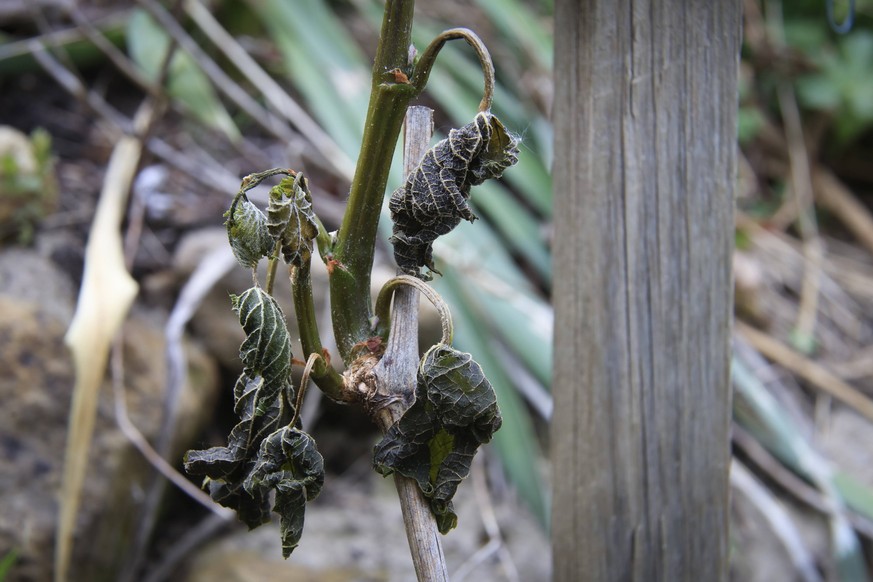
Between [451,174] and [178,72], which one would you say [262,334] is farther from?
[178,72]

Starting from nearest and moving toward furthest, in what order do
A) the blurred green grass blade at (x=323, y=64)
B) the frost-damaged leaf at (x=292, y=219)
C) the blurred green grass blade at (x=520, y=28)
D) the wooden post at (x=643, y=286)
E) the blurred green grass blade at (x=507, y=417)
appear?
the frost-damaged leaf at (x=292, y=219) < the wooden post at (x=643, y=286) < the blurred green grass blade at (x=507, y=417) < the blurred green grass blade at (x=323, y=64) < the blurred green grass blade at (x=520, y=28)

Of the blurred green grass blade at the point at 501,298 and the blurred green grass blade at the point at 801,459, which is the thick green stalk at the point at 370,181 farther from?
the blurred green grass blade at the point at 801,459

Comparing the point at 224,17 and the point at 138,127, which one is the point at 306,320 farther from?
the point at 224,17

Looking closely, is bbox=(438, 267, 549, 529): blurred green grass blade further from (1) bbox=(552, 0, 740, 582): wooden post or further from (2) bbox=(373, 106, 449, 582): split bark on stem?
(2) bbox=(373, 106, 449, 582): split bark on stem

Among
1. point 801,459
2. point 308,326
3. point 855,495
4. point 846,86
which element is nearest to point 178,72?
point 308,326

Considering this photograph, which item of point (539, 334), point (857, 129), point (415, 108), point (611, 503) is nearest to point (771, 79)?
point (857, 129)

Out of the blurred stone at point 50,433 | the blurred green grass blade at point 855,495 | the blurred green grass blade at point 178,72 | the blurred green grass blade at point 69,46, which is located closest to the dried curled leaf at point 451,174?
the blurred stone at point 50,433
